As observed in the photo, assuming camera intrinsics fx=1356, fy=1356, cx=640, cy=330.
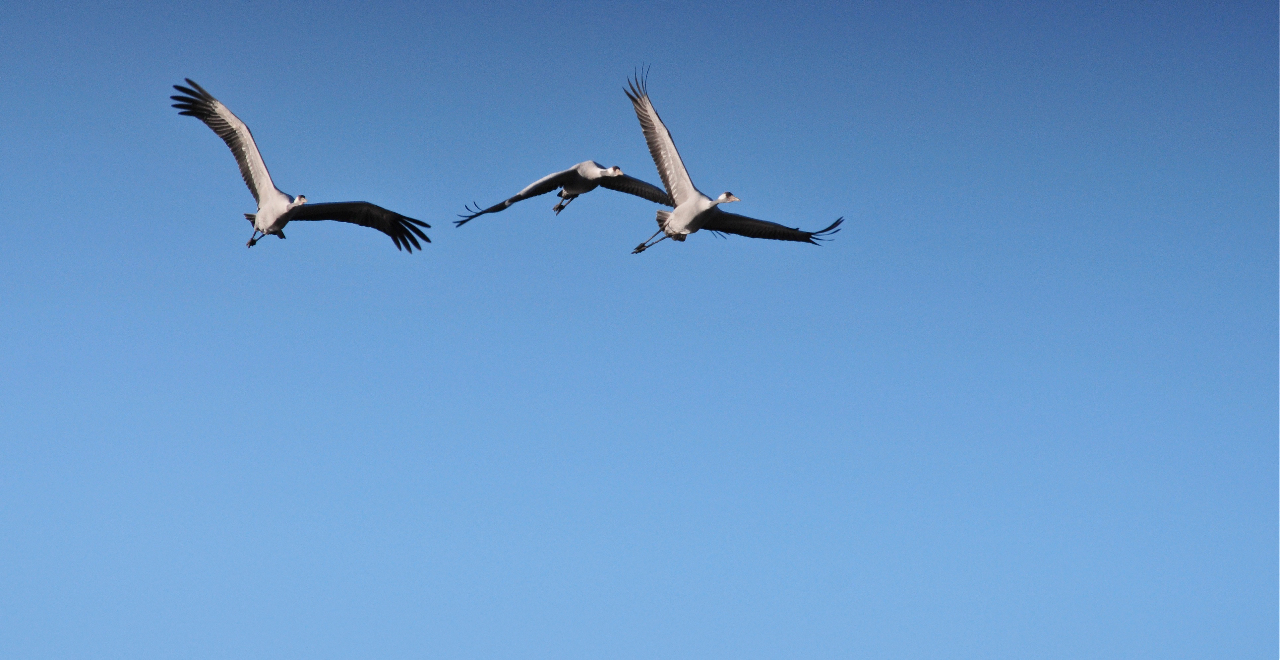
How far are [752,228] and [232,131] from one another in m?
14.4

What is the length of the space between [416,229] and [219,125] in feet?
18.9

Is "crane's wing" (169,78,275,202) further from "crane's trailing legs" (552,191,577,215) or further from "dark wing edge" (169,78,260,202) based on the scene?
"crane's trailing legs" (552,191,577,215)

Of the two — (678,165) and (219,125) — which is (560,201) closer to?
(678,165)

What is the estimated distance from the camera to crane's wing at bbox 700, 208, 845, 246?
3787 centimetres

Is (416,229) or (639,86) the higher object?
(639,86)

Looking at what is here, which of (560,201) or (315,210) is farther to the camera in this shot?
(560,201)

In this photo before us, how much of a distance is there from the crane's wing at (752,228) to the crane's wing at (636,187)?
164 cm

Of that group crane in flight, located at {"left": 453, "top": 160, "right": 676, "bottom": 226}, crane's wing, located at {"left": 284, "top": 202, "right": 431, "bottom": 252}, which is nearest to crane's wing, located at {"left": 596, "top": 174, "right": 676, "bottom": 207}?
crane in flight, located at {"left": 453, "top": 160, "right": 676, "bottom": 226}

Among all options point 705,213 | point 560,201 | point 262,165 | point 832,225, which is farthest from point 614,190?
point 262,165

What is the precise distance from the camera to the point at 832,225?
37.4m

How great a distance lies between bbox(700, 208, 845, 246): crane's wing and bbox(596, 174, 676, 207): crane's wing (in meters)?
1.64

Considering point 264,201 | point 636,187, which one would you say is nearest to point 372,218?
point 264,201

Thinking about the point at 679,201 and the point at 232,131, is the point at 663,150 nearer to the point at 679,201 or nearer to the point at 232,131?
the point at 679,201

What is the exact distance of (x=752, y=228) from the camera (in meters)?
38.5
